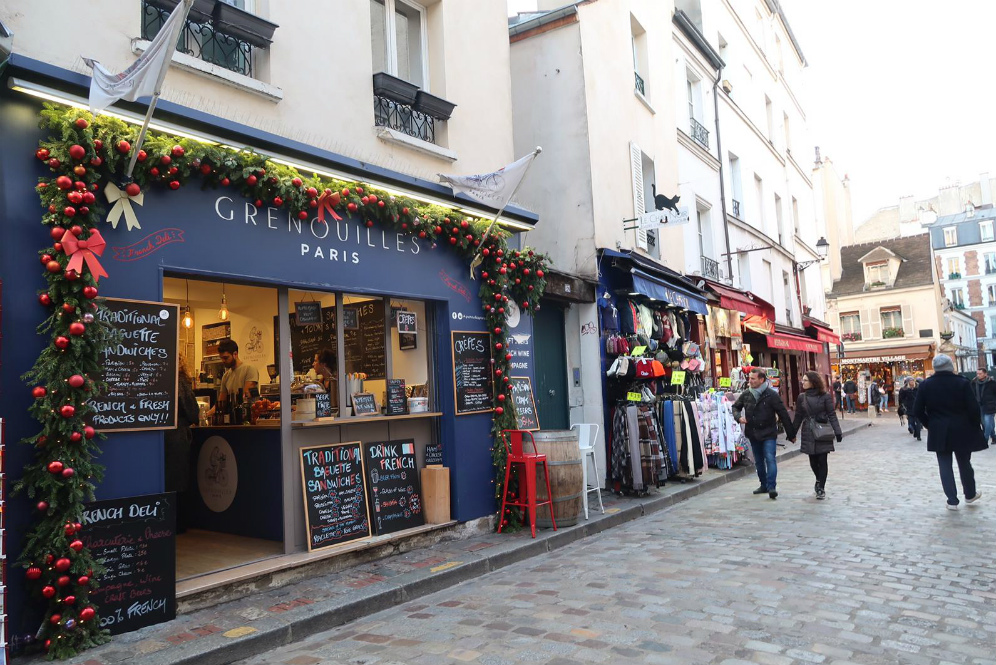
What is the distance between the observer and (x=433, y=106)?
7.89m

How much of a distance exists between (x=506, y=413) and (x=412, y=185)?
2.73 m

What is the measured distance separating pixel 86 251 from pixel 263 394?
107 inches

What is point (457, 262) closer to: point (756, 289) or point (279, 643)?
point (279, 643)

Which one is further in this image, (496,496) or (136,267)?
(496,496)

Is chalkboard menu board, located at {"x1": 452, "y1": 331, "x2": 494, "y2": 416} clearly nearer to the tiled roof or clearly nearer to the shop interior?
the shop interior

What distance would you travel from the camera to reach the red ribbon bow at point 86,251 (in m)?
4.35

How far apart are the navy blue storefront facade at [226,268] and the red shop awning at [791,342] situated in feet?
41.1

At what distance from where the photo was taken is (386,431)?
23.2 ft

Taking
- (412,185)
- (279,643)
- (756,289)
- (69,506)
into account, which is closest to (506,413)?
(412,185)

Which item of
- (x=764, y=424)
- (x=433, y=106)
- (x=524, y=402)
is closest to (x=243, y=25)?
(x=433, y=106)

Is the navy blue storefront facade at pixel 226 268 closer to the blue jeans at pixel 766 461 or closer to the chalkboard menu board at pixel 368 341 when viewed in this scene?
the chalkboard menu board at pixel 368 341

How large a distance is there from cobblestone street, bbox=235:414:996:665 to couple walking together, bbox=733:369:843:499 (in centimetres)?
108

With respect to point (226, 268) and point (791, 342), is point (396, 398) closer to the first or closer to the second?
point (226, 268)

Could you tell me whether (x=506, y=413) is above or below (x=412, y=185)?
below
